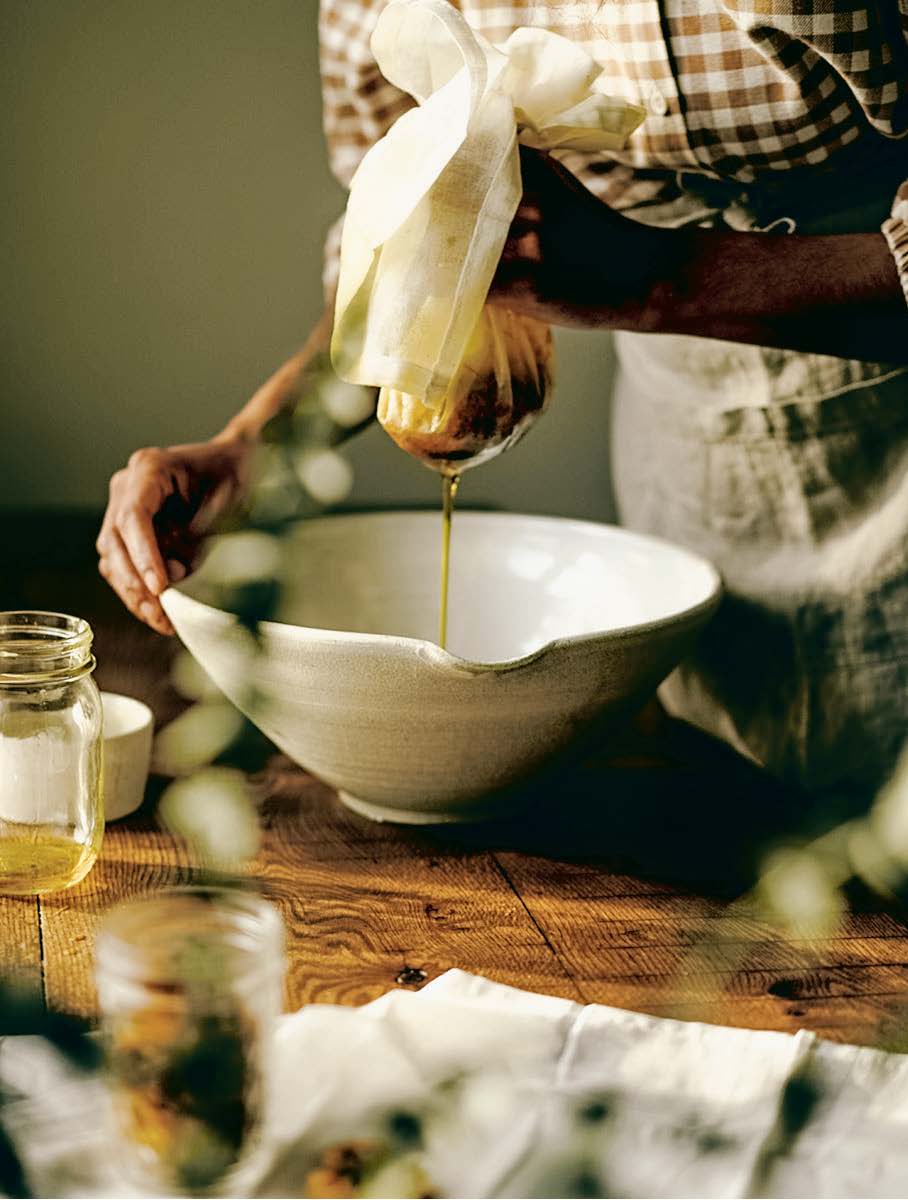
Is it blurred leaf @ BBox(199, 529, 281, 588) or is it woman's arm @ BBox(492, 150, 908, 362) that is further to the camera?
blurred leaf @ BBox(199, 529, 281, 588)

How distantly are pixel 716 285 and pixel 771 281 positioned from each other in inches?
1.2

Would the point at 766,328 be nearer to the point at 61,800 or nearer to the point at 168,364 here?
the point at 61,800

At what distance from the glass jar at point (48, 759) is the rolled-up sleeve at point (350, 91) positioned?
18.3 inches

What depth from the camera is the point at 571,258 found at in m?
0.78

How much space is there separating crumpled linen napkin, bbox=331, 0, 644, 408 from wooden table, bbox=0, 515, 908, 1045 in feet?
0.87

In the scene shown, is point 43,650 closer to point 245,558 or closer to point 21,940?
point 21,940

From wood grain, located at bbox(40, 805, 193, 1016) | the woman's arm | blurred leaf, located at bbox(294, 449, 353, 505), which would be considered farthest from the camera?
blurred leaf, located at bbox(294, 449, 353, 505)

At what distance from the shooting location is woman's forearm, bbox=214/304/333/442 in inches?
41.3

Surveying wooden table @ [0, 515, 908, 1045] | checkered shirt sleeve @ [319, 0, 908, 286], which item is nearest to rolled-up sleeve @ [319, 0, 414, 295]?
checkered shirt sleeve @ [319, 0, 908, 286]

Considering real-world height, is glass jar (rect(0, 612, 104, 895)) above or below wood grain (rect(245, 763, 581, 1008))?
above

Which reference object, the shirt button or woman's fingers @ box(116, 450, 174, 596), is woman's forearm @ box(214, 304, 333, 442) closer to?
woman's fingers @ box(116, 450, 174, 596)

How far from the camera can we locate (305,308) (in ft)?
4.63

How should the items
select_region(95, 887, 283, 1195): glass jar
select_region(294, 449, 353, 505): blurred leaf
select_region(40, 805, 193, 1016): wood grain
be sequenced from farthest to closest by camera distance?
select_region(294, 449, 353, 505): blurred leaf, select_region(40, 805, 193, 1016): wood grain, select_region(95, 887, 283, 1195): glass jar

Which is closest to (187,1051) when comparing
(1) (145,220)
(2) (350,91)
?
(2) (350,91)
